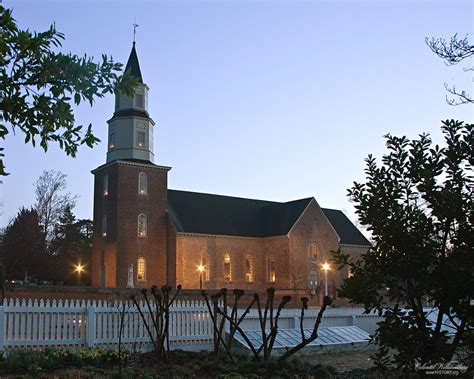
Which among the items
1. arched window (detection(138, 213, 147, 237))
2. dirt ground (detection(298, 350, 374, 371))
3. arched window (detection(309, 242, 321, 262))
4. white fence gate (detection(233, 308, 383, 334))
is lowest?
dirt ground (detection(298, 350, 374, 371))

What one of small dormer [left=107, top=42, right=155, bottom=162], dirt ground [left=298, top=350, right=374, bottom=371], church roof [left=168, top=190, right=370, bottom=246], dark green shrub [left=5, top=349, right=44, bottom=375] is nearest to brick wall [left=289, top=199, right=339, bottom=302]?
church roof [left=168, top=190, right=370, bottom=246]

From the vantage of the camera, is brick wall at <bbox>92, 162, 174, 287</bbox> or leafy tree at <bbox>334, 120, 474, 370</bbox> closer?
leafy tree at <bbox>334, 120, 474, 370</bbox>

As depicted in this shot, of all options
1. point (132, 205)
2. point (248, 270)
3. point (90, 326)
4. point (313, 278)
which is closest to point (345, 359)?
point (90, 326)

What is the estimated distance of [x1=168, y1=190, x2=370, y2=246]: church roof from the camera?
5112 centimetres

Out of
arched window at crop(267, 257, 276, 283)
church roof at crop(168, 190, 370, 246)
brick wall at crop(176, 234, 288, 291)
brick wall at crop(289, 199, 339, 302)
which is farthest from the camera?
arched window at crop(267, 257, 276, 283)

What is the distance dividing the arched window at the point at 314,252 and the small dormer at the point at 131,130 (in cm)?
1738

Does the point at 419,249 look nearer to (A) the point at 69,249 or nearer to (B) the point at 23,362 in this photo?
(B) the point at 23,362

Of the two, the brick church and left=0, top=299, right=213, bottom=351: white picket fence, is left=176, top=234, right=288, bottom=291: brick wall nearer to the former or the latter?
the brick church

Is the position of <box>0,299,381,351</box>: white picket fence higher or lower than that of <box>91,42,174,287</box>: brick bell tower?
lower

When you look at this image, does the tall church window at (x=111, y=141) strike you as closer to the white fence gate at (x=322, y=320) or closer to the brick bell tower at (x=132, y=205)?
the brick bell tower at (x=132, y=205)

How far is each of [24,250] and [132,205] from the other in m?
15.3

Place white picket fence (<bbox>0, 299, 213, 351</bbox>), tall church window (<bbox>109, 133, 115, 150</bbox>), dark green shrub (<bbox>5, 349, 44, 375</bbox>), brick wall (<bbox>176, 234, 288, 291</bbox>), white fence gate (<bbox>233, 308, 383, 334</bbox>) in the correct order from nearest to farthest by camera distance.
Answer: dark green shrub (<bbox>5, 349, 44, 375</bbox>)
white picket fence (<bbox>0, 299, 213, 351</bbox>)
white fence gate (<bbox>233, 308, 383, 334</bbox>)
brick wall (<bbox>176, 234, 288, 291</bbox>)
tall church window (<bbox>109, 133, 115, 150</bbox>)

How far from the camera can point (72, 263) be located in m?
62.9

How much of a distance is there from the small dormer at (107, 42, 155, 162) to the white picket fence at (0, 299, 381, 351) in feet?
103
